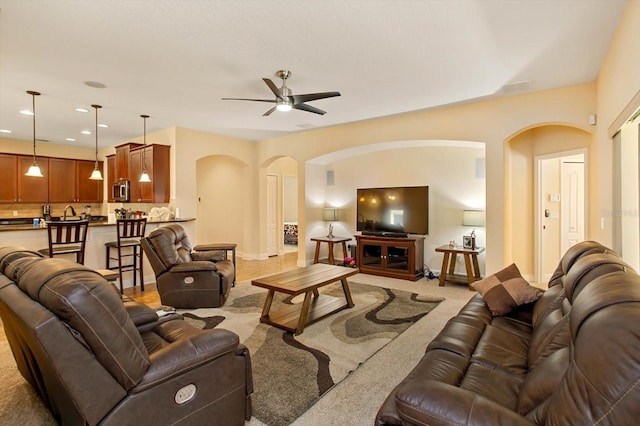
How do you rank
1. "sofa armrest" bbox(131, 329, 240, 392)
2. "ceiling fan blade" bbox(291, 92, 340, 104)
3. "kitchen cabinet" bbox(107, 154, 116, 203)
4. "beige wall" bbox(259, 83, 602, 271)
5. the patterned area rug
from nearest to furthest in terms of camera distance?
1. "sofa armrest" bbox(131, 329, 240, 392)
2. the patterned area rug
3. "ceiling fan blade" bbox(291, 92, 340, 104)
4. "beige wall" bbox(259, 83, 602, 271)
5. "kitchen cabinet" bbox(107, 154, 116, 203)

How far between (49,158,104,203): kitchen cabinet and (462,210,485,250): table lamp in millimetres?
8717

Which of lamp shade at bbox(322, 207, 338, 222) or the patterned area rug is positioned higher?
lamp shade at bbox(322, 207, 338, 222)

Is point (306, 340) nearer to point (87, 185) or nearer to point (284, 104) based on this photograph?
point (284, 104)

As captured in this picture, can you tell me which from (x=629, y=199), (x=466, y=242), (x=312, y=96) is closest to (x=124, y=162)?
(x=312, y=96)

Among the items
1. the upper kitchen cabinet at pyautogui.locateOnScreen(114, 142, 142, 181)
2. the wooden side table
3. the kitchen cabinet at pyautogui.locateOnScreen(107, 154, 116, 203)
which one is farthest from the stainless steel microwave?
the wooden side table

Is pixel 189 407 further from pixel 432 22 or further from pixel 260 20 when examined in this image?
pixel 432 22

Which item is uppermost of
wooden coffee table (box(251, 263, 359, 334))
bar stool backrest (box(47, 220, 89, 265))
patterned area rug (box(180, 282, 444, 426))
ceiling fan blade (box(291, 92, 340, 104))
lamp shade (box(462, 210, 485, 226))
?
ceiling fan blade (box(291, 92, 340, 104))

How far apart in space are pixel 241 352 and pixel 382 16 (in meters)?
2.63

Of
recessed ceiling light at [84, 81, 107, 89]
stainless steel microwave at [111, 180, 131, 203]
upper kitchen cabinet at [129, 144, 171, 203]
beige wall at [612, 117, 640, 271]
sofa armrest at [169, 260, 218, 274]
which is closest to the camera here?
beige wall at [612, 117, 640, 271]

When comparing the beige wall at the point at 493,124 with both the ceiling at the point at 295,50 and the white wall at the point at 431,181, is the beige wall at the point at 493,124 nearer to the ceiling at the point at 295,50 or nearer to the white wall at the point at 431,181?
the ceiling at the point at 295,50

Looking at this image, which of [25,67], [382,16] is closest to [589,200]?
[382,16]

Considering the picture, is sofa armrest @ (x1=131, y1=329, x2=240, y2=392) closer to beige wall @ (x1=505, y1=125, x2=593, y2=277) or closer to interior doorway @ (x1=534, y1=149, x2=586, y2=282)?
beige wall @ (x1=505, y1=125, x2=593, y2=277)

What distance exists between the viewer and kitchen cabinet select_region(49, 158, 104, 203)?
25.8ft

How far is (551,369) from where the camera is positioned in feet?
4.45
